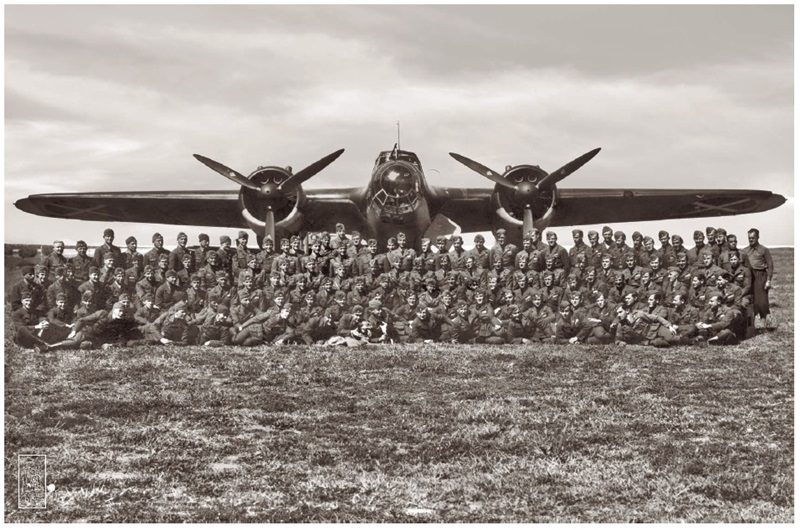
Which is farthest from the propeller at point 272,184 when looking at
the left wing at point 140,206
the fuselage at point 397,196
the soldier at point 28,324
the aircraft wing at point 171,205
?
the soldier at point 28,324

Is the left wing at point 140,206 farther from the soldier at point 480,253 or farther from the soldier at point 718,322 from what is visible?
the soldier at point 718,322

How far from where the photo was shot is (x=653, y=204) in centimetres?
1744

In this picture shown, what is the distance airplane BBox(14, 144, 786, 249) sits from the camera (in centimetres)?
1527

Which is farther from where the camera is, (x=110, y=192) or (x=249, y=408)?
(x=110, y=192)

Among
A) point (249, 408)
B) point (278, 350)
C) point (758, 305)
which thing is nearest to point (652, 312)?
point (758, 305)

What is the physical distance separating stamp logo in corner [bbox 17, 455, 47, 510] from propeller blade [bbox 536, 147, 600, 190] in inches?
452

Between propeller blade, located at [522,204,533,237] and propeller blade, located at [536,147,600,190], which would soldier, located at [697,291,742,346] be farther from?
propeller blade, located at [522,204,533,237]

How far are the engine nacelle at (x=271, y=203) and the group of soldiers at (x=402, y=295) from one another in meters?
2.81

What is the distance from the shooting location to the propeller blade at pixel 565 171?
49.6ft

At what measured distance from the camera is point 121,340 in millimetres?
10945

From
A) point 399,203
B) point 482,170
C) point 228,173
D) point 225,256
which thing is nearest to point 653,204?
point 482,170

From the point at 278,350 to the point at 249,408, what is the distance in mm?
2796

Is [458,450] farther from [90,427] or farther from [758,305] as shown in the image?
[758,305]

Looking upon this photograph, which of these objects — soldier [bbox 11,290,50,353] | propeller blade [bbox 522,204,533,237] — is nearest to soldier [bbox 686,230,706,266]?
propeller blade [bbox 522,204,533,237]
